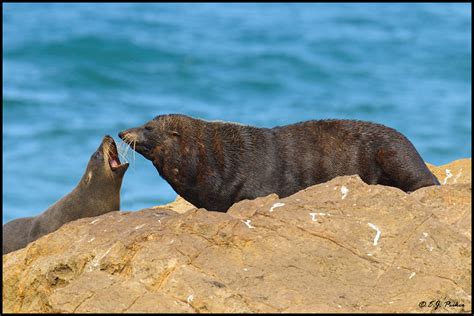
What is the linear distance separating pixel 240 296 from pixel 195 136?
3.22m

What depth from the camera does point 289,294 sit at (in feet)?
25.1

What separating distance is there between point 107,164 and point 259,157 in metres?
2.48

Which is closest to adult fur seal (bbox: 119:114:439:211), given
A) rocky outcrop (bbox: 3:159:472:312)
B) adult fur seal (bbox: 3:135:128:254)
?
rocky outcrop (bbox: 3:159:472:312)

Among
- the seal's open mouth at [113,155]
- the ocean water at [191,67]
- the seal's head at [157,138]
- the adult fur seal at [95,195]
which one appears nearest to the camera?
the seal's head at [157,138]

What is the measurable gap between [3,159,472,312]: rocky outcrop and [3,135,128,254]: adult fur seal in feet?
11.2

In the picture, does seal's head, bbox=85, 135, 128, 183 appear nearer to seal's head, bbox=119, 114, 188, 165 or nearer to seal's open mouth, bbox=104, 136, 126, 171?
seal's open mouth, bbox=104, 136, 126, 171

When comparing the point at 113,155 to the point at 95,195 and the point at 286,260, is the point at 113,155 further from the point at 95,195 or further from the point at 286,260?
the point at 286,260

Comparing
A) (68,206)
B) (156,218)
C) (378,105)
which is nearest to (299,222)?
(156,218)

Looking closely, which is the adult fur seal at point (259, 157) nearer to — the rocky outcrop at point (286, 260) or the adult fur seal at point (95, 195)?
the rocky outcrop at point (286, 260)

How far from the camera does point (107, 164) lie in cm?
1240

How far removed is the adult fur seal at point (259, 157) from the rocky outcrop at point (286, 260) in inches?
59.4

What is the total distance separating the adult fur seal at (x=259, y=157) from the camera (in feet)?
34.1

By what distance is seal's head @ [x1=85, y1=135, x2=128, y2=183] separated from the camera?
1228 cm

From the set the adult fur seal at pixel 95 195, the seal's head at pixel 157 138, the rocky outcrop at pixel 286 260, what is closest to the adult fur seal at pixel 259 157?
the seal's head at pixel 157 138
